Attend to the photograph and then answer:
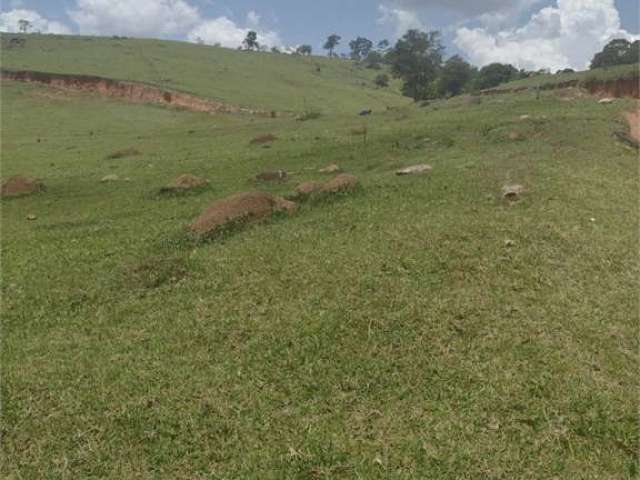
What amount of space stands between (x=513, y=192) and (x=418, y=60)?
73.2m

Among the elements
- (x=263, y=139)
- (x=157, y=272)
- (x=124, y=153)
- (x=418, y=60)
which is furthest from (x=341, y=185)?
(x=418, y=60)

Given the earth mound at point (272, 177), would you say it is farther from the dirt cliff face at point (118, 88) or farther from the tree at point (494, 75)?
the tree at point (494, 75)

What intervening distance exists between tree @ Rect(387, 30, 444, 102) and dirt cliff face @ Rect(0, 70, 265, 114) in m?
31.7

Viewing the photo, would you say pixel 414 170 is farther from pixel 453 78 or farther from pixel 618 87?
pixel 453 78

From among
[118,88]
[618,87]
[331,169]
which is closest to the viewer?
[331,169]

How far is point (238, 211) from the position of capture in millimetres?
14992

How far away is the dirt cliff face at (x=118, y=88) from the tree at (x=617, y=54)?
2529 inches

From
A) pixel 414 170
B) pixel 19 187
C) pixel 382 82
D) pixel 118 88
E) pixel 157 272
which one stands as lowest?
pixel 19 187

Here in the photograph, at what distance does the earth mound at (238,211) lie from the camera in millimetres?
14641

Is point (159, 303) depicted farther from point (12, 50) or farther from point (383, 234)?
point (12, 50)

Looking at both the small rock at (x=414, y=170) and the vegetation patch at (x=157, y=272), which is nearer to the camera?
the vegetation patch at (x=157, y=272)

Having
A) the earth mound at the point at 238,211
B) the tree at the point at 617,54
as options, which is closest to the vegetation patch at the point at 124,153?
the earth mound at the point at 238,211

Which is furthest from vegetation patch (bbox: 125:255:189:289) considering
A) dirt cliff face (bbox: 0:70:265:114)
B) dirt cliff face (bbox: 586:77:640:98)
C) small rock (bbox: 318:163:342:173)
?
dirt cliff face (bbox: 0:70:265:114)

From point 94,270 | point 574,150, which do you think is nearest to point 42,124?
point 94,270
